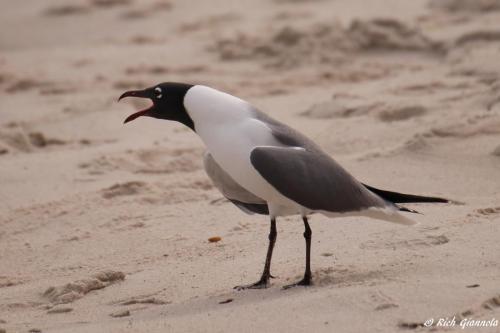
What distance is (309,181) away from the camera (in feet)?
16.0

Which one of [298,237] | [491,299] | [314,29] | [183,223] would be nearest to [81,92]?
[314,29]

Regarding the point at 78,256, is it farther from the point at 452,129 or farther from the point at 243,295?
the point at 452,129

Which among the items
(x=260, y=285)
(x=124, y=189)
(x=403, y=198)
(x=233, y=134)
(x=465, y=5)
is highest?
(x=233, y=134)

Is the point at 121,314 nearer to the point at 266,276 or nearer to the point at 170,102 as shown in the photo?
the point at 266,276

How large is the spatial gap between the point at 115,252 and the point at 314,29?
181 inches

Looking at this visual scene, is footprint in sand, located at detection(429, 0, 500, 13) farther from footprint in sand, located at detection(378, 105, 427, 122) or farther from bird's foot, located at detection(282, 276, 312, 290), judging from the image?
bird's foot, located at detection(282, 276, 312, 290)

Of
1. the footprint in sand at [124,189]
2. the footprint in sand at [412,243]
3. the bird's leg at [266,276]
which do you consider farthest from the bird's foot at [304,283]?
the footprint in sand at [124,189]

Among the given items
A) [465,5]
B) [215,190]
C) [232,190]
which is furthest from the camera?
[465,5]

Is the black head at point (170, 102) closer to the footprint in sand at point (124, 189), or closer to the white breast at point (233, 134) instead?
the white breast at point (233, 134)

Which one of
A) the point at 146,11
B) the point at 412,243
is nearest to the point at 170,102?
the point at 412,243

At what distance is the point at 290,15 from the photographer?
11047 mm

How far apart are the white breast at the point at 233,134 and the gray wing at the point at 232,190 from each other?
0.25 meters

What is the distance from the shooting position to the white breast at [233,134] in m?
4.92

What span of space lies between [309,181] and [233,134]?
15.9 inches
